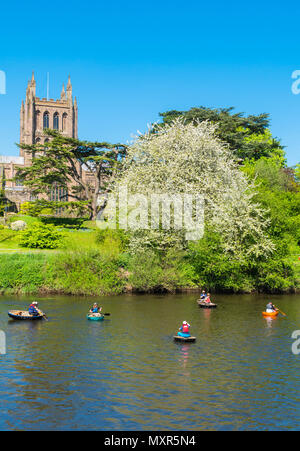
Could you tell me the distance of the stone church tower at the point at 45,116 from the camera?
16162 cm

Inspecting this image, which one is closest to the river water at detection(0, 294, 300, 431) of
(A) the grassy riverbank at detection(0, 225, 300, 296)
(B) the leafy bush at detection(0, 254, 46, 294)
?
(B) the leafy bush at detection(0, 254, 46, 294)

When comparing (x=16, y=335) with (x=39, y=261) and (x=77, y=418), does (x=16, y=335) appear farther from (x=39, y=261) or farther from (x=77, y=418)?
(x=39, y=261)

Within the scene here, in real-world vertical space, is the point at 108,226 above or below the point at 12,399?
above

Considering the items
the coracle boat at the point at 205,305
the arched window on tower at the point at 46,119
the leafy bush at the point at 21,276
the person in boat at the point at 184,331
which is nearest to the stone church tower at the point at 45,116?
the arched window on tower at the point at 46,119

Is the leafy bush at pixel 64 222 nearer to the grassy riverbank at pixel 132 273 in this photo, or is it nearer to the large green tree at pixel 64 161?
the large green tree at pixel 64 161

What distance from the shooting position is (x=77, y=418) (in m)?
18.8

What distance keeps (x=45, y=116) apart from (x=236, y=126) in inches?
3908

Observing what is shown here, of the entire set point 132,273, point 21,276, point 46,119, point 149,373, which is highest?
point 46,119

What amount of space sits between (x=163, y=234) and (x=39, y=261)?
14355 millimetres

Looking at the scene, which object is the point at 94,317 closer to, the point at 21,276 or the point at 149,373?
the point at 149,373

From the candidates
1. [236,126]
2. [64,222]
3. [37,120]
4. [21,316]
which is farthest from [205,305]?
[37,120]

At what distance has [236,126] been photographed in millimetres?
84188

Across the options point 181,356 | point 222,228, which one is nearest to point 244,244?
point 222,228

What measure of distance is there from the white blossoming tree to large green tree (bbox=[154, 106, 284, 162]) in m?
15.0
